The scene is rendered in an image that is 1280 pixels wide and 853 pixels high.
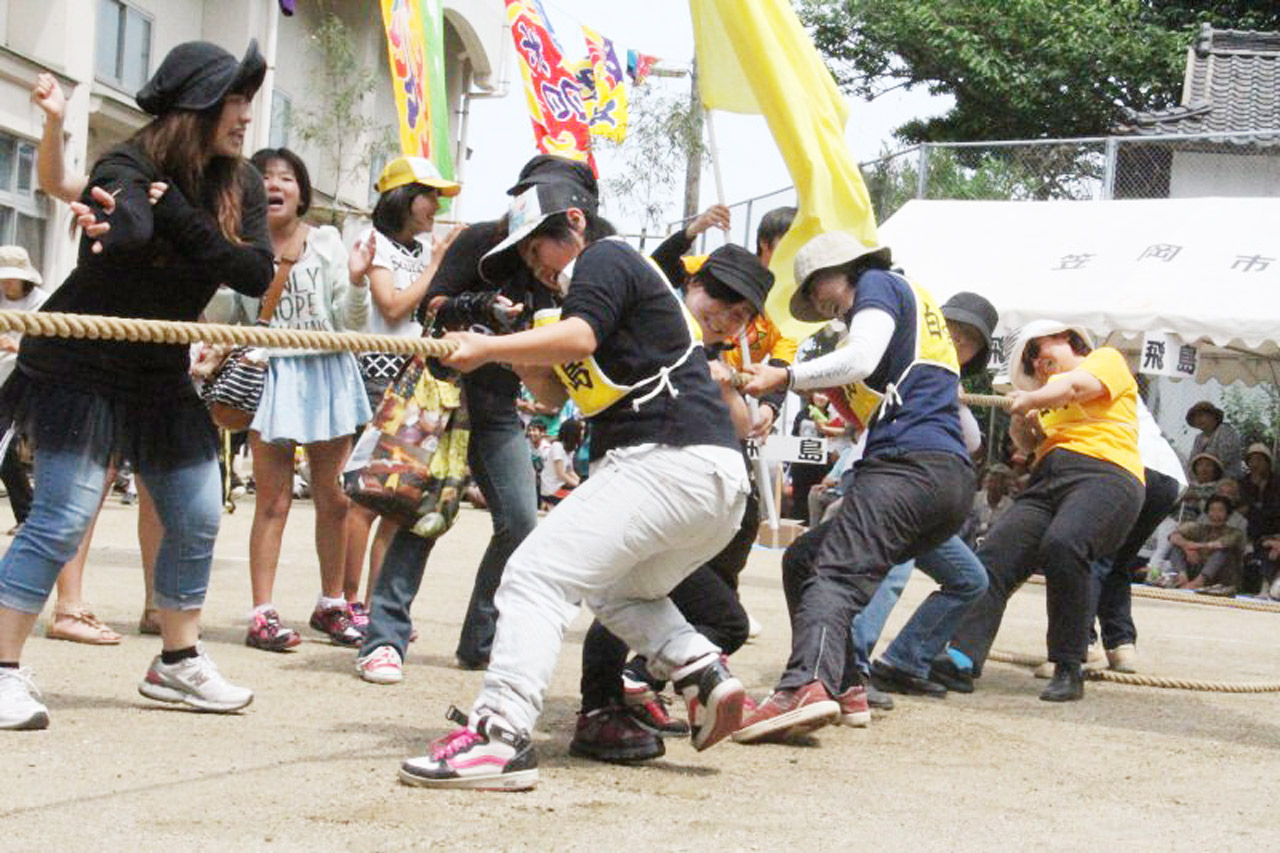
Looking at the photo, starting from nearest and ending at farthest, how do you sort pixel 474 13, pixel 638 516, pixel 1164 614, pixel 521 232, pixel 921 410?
pixel 638 516 → pixel 521 232 → pixel 921 410 → pixel 1164 614 → pixel 474 13

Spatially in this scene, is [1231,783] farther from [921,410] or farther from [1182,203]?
[1182,203]

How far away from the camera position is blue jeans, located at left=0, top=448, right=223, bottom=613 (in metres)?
4.68

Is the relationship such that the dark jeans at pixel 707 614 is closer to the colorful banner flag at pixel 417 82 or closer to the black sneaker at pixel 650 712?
the black sneaker at pixel 650 712

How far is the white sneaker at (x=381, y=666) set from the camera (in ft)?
19.2

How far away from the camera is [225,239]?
4680 millimetres

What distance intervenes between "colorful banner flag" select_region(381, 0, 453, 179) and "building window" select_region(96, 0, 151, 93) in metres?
11.0

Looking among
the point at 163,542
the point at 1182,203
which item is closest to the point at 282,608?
the point at 163,542

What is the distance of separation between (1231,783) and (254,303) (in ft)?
13.1

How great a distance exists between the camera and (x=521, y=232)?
4.74 m

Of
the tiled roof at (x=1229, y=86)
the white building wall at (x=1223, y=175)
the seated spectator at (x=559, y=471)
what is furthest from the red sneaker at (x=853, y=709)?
the tiled roof at (x=1229, y=86)

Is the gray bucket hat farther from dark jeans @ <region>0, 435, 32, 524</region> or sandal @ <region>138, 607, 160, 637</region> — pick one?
dark jeans @ <region>0, 435, 32, 524</region>

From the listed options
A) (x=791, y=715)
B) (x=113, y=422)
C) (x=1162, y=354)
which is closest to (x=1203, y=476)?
(x=1162, y=354)

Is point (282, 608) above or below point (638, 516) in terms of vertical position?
below

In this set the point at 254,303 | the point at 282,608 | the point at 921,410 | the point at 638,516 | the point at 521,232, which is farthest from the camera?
the point at 282,608
